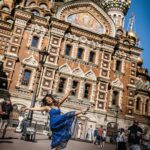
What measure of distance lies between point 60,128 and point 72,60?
711 inches

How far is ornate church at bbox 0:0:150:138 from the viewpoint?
2131 centimetres

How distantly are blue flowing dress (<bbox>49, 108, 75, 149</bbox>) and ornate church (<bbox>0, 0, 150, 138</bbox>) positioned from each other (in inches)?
624

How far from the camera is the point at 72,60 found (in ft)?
75.5

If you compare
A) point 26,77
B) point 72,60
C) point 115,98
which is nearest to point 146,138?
point 115,98

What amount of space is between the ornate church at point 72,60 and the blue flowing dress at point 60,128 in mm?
15861

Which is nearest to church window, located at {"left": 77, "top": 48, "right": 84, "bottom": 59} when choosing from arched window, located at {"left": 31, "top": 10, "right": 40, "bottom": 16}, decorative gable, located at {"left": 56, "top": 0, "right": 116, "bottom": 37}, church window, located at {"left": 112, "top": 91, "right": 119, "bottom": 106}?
decorative gable, located at {"left": 56, "top": 0, "right": 116, "bottom": 37}

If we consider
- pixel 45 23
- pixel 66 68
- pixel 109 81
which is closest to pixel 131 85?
pixel 109 81

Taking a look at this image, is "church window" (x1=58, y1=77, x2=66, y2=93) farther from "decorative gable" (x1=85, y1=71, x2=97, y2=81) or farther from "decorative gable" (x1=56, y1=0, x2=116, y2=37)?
"decorative gable" (x1=56, y1=0, x2=116, y2=37)

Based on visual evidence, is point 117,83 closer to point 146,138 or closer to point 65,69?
point 65,69

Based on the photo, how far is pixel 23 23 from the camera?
2222 centimetres

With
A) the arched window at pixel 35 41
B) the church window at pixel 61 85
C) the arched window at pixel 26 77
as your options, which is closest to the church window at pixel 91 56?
the church window at pixel 61 85

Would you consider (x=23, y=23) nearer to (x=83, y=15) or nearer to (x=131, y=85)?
(x=83, y=15)

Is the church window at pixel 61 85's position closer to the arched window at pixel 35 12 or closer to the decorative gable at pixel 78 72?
the decorative gable at pixel 78 72

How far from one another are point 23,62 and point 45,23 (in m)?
4.36
